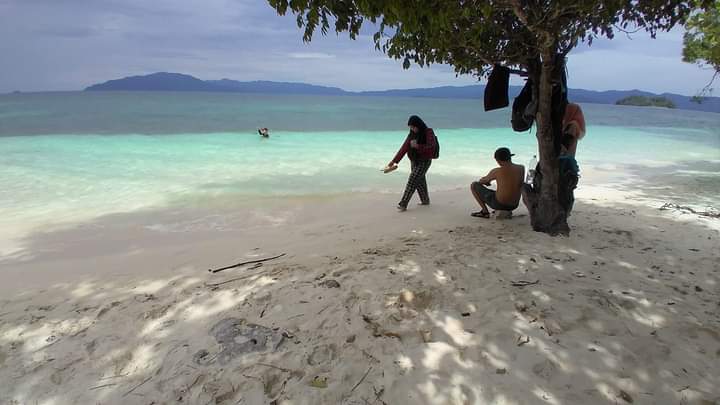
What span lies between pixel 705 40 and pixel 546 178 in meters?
7.81

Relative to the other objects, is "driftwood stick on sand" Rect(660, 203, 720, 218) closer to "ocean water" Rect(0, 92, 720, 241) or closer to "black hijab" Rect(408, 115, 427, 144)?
"ocean water" Rect(0, 92, 720, 241)

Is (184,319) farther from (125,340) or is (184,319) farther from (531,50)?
(531,50)

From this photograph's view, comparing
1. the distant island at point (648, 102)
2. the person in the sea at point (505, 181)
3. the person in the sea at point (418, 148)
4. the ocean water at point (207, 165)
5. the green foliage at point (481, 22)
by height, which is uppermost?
the distant island at point (648, 102)

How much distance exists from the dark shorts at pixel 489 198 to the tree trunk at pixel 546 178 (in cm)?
67

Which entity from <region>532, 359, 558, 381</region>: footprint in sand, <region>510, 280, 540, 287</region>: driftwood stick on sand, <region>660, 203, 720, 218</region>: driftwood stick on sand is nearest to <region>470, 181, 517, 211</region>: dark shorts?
<region>510, 280, 540, 287</region>: driftwood stick on sand

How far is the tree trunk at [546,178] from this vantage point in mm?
4267

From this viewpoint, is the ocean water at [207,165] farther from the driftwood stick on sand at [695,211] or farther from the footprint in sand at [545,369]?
the footprint in sand at [545,369]

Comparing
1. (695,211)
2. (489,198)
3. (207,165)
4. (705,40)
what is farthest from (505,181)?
(207,165)

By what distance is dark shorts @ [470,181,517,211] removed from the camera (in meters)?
5.57

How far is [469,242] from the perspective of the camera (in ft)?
14.4

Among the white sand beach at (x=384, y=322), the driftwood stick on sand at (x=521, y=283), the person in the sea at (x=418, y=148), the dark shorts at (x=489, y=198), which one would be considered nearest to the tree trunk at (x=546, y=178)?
the white sand beach at (x=384, y=322)

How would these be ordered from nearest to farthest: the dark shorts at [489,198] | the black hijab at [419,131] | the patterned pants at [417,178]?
the dark shorts at [489,198]
the black hijab at [419,131]
the patterned pants at [417,178]

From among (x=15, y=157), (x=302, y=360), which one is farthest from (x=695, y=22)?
(x=15, y=157)

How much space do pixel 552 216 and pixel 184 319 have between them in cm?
395
